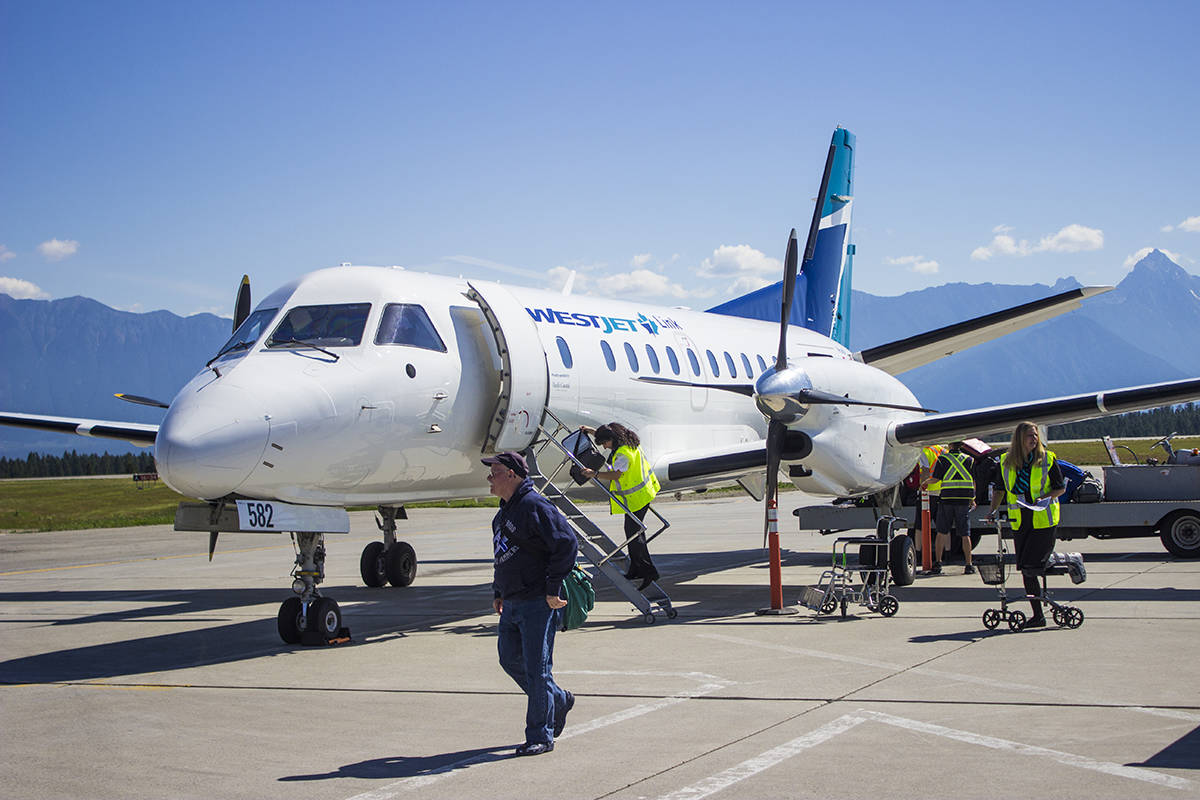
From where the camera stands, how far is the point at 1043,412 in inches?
474

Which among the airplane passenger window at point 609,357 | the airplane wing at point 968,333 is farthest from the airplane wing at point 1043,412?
the airplane passenger window at point 609,357

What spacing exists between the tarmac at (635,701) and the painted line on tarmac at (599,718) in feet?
0.07

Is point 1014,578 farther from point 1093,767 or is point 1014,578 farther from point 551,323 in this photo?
point 1093,767

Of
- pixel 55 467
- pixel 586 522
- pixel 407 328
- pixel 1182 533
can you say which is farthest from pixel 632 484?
pixel 55 467

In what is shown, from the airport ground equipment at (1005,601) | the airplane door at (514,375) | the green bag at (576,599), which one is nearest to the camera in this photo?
the green bag at (576,599)

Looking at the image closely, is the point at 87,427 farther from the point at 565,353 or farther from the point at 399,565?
the point at 565,353

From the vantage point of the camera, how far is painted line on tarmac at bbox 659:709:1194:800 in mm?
4891

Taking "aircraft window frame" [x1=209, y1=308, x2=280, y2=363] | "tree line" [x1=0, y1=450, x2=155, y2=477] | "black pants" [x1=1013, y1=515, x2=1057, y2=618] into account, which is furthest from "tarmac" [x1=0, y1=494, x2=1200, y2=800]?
"tree line" [x1=0, y1=450, x2=155, y2=477]

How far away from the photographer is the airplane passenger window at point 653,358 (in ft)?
45.8

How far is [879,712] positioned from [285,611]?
5.54 meters

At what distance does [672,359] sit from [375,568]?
4.74 m

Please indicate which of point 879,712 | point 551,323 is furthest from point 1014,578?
point 879,712

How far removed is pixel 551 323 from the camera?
40.9 ft

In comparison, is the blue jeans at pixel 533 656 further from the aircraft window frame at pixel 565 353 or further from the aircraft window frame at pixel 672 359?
the aircraft window frame at pixel 672 359
